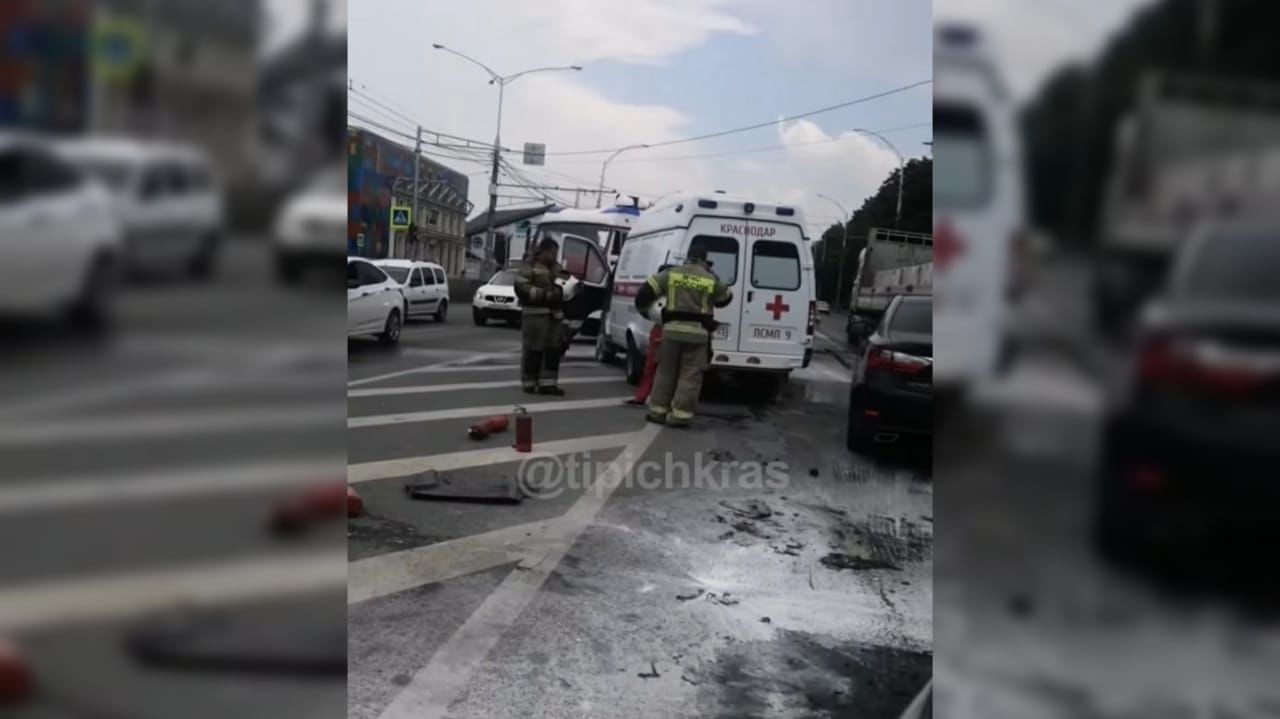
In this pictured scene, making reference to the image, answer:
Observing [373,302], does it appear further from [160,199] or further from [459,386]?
[160,199]

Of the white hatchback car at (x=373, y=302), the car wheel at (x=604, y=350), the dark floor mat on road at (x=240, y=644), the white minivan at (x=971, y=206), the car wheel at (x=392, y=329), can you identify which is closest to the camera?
the dark floor mat on road at (x=240, y=644)

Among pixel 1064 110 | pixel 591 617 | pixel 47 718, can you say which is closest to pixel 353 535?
Answer: pixel 591 617

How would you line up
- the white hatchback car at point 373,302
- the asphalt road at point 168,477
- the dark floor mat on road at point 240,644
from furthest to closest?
the white hatchback car at point 373,302 → the dark floor mat on road at point 240,644 → the asphalt road at point 168,477

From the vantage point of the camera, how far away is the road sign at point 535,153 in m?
1.79

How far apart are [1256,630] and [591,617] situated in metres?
1.26

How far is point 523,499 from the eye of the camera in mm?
1984

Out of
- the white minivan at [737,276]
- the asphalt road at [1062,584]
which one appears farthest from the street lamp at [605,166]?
the asphalt road at [1062,584]

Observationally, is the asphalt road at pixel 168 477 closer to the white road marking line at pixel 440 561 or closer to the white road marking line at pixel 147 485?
the white road marking line at pixel 147 485

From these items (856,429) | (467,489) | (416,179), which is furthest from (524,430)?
(856,429)

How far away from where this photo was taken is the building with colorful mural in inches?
62.6

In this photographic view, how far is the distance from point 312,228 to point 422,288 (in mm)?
673

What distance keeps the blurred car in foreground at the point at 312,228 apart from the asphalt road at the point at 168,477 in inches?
1.1

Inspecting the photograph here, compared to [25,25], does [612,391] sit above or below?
below

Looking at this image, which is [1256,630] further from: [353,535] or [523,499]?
[353,535]
